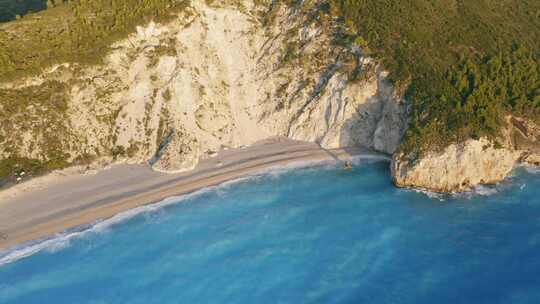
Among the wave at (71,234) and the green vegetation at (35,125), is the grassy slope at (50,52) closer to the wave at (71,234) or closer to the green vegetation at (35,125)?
the green vegetation at (35,125)

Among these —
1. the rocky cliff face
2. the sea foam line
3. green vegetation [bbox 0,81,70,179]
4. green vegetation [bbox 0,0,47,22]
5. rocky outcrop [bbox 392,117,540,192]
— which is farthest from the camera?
green vegetation [bbox 0,0,47,22]

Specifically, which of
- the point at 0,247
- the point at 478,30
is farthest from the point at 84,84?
the point at 478,30

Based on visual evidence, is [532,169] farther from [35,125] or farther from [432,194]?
[35,125]

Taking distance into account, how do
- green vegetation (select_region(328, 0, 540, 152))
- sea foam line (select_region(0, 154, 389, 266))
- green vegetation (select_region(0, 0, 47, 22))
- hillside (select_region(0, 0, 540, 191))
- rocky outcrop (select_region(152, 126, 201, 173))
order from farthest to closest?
1. green vegetation (select_region(0, 0, 47, 22))
2. rocky outcrop (select_region(152, 126, 201, 173))
3. hillside (select_region(0, 0, 540, 191))
4. green vegetation (select_region(328, 0, 540, 152))
5. sea foam line (select_region(0, 154, 389, 266))

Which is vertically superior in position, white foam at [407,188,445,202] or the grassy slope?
the grassy slope

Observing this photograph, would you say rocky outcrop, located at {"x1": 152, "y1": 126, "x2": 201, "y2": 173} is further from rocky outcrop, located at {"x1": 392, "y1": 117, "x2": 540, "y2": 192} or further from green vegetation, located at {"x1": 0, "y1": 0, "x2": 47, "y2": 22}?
green vegetation, located at {"x1": 0, "y1": 0, "x2": 47, "y2": 22}

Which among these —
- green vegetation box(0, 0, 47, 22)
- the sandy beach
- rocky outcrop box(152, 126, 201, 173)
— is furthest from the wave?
green vegetation box(0, 0, 47, 22)

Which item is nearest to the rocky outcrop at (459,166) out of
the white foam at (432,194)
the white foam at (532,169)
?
the white foam at (432,194)
